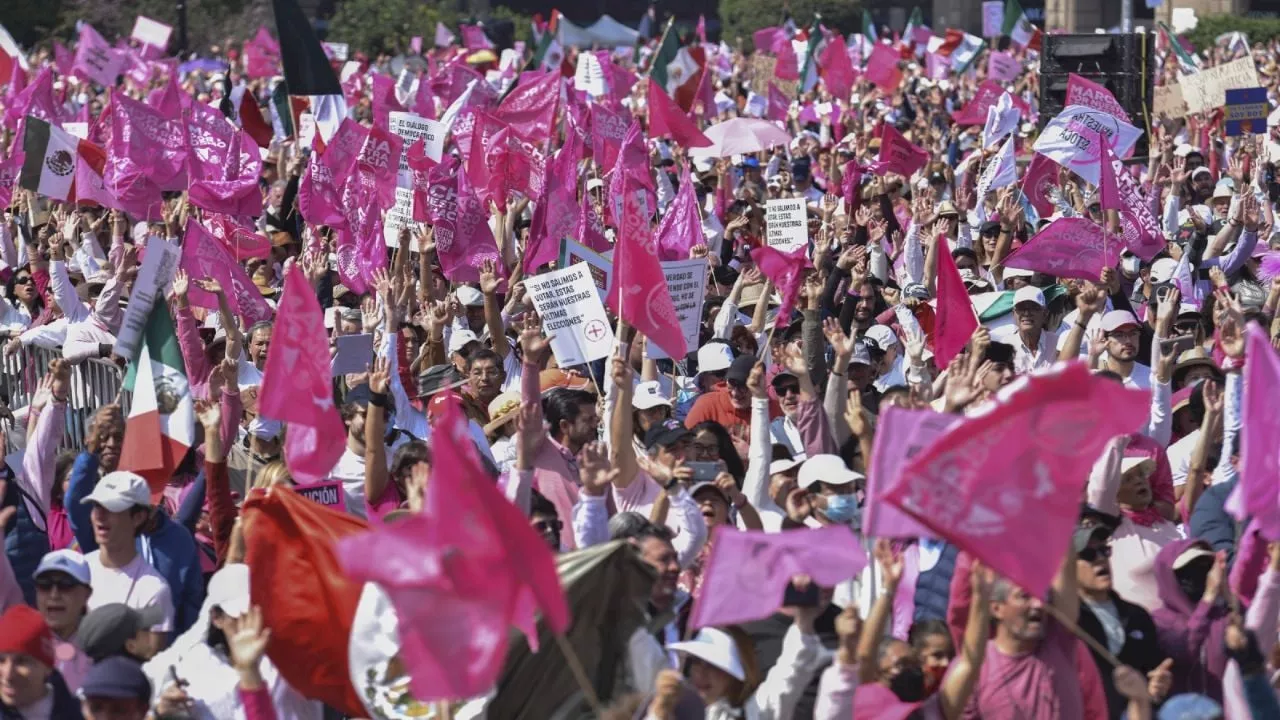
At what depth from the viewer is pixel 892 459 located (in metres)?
5.41

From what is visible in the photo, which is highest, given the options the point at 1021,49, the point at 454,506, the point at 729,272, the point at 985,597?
the point at 454,506

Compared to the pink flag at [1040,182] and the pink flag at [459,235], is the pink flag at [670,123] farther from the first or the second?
the pink flag at [459,235]

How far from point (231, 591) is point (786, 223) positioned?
6909mm

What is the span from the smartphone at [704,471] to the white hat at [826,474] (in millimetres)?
297

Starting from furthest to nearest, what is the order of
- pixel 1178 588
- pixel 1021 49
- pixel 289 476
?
pixel 1021 49 → pixel 289 476 → pixel 1178 588

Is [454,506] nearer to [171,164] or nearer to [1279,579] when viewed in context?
[1279,579]

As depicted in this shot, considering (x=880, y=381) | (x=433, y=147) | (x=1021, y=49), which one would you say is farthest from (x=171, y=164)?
(x=1021, y=49)

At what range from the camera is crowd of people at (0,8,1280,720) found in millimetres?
5656

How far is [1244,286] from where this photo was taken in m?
11.7

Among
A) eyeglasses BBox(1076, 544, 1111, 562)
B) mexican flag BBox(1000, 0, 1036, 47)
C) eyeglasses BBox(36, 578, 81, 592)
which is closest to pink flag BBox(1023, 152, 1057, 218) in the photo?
eyeglasses BBox(1076, 544, 1111, 562)

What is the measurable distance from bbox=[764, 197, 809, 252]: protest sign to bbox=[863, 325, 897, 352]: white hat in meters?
2.17

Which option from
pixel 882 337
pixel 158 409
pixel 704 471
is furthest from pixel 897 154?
pixel 704 471

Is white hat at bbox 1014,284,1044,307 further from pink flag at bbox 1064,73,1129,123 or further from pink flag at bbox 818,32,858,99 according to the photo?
pink flag at bbox 818,32,858,99

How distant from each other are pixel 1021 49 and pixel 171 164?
2910 cm
